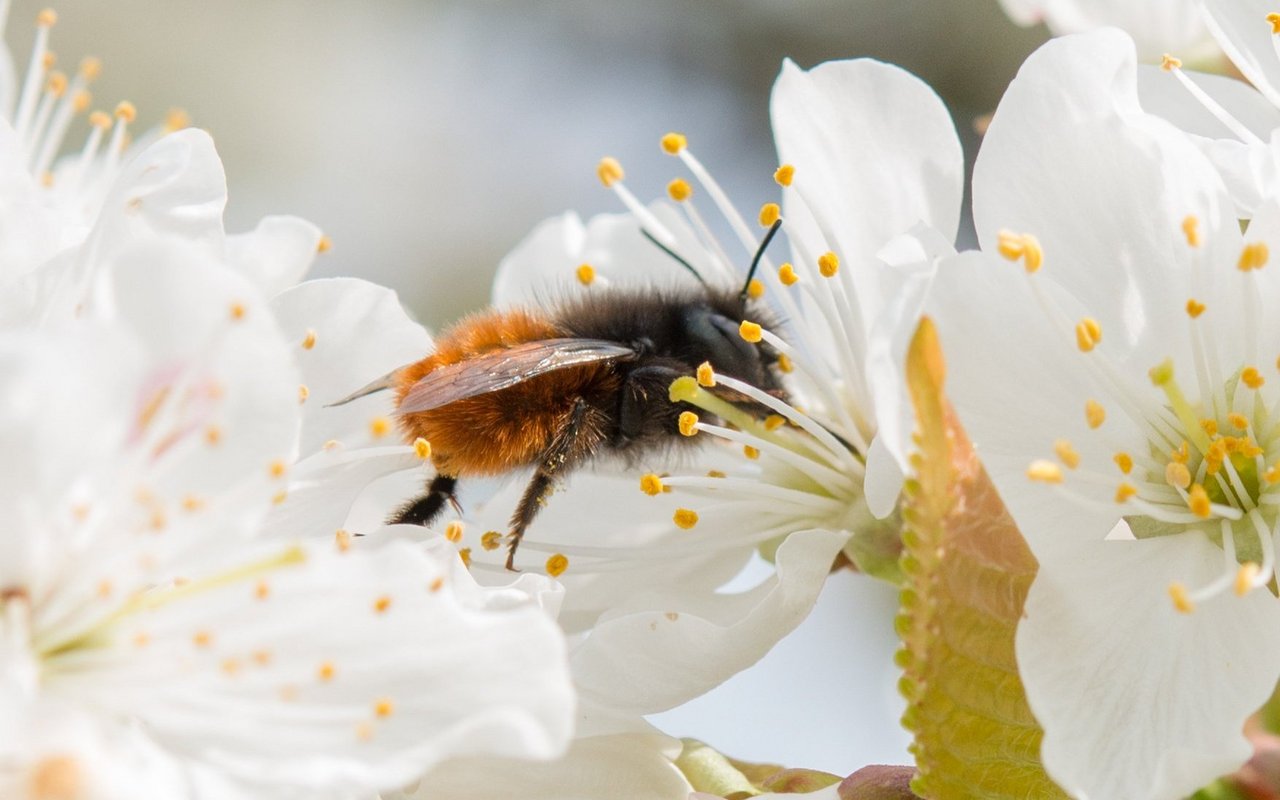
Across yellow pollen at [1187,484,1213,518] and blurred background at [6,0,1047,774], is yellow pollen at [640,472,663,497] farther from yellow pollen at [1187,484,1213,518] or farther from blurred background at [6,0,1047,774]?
blurred background at [6,0,1047,774]

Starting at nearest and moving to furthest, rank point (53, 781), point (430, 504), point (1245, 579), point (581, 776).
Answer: point (53, 781), point (1245, 579), point (581, 776), point (430, 504)

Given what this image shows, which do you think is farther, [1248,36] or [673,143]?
[673,143]

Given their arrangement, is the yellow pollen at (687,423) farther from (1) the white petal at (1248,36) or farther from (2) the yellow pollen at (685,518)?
(1) the white petal at (1248,36)

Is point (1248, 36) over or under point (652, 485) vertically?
over

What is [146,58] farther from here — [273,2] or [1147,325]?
[1147,325]

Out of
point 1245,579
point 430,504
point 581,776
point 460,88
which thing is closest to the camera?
point 1245,579

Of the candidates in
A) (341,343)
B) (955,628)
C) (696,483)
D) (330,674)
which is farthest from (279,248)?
(955,628)

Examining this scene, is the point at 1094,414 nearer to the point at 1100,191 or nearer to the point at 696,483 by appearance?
the point at 1100,191
